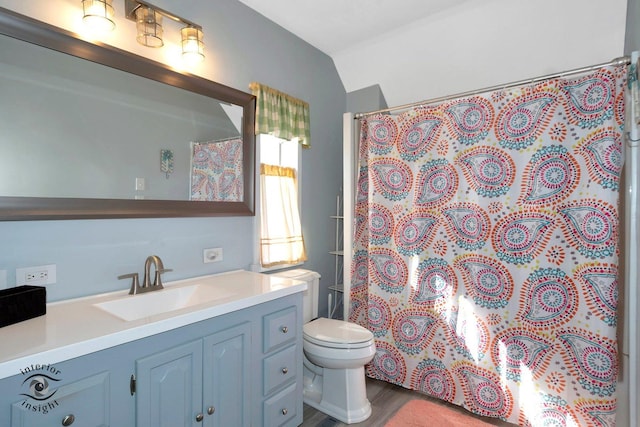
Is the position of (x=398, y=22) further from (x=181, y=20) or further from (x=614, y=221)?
(x=614, y=221)

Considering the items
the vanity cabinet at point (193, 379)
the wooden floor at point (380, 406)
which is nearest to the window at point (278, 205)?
the vanity cabinet at point (193, 379)

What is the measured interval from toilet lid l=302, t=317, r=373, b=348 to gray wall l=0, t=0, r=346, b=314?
597 millimetres

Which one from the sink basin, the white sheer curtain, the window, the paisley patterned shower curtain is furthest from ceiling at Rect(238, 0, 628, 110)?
the sink basin

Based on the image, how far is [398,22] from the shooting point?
2391 millimetres

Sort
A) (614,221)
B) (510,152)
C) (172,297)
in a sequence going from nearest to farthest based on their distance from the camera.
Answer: (614,221), (172,297), (510,152)

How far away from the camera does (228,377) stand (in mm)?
1438

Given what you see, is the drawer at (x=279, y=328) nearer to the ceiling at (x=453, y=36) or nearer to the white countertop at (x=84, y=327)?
the white countertop at (x=84, y=327)

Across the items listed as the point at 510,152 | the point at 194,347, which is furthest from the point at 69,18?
the point at 510,152

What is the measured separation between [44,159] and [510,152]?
2.26 meters

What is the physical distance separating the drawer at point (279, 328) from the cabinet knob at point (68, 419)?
77 centimetres

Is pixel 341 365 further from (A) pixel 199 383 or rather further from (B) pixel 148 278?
(B) pixel 148 278

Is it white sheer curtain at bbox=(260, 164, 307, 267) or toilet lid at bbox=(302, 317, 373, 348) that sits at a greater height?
white sheer curtain at bbox=(260, 164, 307, 267)

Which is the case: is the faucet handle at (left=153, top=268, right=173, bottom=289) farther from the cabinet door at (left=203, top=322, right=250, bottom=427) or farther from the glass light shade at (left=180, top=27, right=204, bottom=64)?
the glass light shade at (left=180, top=27, right=204, bottom=64)

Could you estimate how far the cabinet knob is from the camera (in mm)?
991
